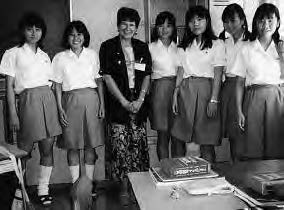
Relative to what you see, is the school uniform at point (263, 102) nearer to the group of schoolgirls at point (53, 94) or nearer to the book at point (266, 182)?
the group of schoolgirls at point (53, 94)

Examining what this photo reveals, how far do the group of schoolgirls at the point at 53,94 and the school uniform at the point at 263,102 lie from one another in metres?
1.12

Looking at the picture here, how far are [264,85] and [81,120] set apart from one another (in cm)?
136

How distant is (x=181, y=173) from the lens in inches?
65.4

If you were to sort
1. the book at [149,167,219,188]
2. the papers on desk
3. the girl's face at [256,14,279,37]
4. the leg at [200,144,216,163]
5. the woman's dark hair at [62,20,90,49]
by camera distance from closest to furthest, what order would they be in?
the papers on desk < the book at [149,167,219,188] < the girl's face at [256,14,279,37] < the woman's dark hair at [62,20,90,49] < the leg at [200,144,216,163]

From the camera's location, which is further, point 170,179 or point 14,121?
point 14,121

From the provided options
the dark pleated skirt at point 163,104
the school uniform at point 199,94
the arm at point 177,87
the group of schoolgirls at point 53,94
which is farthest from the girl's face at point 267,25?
the group of schoolgirls at point 53,94

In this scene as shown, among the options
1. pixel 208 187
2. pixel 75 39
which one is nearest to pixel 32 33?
pixel 75 39

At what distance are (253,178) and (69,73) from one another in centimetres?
203

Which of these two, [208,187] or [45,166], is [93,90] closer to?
[45,166]

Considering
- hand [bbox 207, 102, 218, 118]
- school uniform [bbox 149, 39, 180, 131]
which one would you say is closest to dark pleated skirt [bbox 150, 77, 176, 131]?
school uniform [bbox 149, 39, 180, 131]

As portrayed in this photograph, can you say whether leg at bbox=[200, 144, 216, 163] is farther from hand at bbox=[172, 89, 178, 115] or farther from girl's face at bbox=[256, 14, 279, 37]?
girl's face at bbox=[256, 14, 279, 37]

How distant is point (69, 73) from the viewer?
10.4ft

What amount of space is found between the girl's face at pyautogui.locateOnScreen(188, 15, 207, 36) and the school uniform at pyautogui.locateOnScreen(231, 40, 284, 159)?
40 cm

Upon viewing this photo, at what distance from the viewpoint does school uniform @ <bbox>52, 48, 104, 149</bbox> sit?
125 inches
